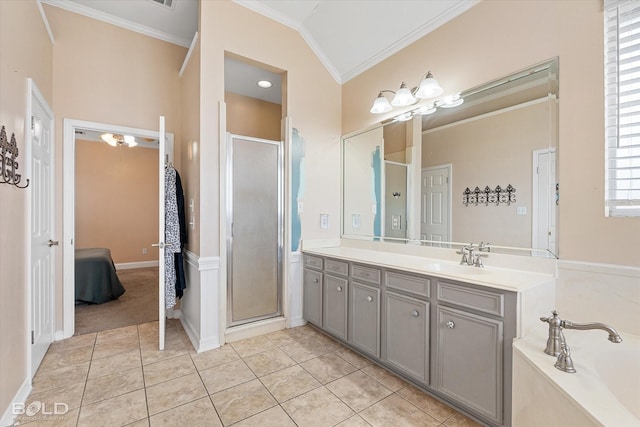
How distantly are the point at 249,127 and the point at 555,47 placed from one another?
3364mm

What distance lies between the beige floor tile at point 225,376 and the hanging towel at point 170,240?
2.66 feet

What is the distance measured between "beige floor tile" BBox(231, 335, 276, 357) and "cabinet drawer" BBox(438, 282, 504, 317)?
5.42ft

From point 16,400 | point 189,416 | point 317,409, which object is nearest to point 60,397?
point 16,400

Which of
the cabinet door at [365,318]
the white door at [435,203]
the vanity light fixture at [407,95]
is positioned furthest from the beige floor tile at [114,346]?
the vanity light fixture at [407,95]

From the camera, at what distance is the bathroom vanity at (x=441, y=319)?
154cm

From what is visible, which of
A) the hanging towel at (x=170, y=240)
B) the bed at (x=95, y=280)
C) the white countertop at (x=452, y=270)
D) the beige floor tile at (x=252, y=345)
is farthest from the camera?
the bed at (x=95, y=280)

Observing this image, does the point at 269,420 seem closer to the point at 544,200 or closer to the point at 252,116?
the point at 544,200

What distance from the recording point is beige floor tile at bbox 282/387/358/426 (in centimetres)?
171

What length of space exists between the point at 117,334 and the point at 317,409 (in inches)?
90.8

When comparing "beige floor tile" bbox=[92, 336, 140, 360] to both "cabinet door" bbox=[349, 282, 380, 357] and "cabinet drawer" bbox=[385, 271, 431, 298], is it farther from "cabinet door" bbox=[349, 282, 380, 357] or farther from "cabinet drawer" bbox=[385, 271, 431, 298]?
"cabinet drawer" bbox=[385, 271, 431, 298]

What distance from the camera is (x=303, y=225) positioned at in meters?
3.14

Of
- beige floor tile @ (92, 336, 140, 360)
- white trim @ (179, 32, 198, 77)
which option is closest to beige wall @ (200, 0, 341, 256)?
white trim @ (179, 32, 198, 77)

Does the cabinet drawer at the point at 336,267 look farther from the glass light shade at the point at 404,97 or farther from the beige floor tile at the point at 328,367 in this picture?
the glass light shade at the point at 404,97

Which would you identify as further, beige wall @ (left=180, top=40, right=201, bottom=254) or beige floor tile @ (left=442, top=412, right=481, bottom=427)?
beige wall @ (left=180, top=40, right=201, bottom=254)
